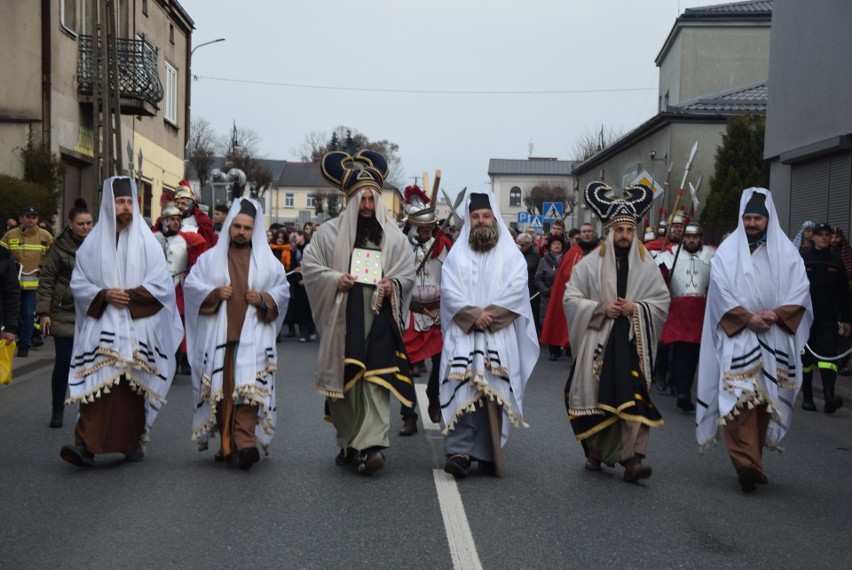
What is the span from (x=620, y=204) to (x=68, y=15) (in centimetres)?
1956

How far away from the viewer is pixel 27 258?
50.8 ft

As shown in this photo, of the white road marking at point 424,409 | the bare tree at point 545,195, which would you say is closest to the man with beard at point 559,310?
the white road marking at point 424,409

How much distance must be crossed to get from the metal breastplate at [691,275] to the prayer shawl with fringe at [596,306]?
3.41 metres

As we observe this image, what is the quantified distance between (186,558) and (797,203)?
17663mm

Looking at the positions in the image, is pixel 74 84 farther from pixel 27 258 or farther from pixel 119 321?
pixel 119 321

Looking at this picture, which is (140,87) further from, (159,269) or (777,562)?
(777,562)

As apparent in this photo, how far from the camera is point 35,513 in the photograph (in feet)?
21.1

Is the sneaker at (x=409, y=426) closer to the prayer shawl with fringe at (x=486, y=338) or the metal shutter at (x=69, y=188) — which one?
the prayer shawl with fringe at (x=486, y=338)

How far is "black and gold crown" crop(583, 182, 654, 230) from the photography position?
27.1 feet

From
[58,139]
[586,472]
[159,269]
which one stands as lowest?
[586,472]

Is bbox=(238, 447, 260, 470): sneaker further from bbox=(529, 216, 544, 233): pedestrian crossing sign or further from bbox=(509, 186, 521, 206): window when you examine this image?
bbox=(509, 186, 521, 206): window

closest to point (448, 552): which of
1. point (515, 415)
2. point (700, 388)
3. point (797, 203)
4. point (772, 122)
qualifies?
point (515, 415)

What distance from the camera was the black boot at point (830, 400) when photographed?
11734 millimetres

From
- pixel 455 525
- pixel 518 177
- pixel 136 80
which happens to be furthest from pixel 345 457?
pixel 518 177
